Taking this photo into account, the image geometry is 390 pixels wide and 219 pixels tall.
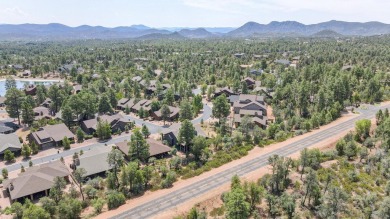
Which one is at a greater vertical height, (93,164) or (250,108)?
(250,108)

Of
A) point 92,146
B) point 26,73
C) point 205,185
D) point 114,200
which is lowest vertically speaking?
point 92,146

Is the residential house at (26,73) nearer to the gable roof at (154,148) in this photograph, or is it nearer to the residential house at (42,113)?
the residential house at (42,113)

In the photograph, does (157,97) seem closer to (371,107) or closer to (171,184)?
(171,184)

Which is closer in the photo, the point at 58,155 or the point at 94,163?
the point at 94,163

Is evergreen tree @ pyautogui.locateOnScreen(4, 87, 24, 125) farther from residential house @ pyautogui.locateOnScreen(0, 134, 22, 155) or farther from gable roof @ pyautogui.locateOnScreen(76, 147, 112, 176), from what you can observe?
gable roof @ pyautogui.locateOnScreen(76, 147, 112, 176)

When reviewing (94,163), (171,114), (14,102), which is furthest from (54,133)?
(171,114)

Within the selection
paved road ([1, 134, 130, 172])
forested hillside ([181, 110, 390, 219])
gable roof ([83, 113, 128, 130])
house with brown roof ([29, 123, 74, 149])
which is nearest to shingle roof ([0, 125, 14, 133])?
house with brown roof ([29, 123, 74, 149])

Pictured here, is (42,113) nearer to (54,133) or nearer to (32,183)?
(54,133)
